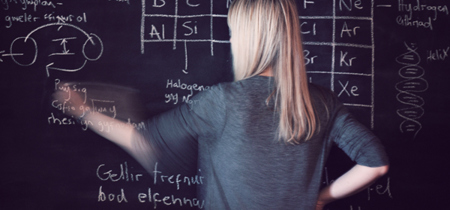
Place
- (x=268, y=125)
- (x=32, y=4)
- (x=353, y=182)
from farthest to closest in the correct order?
(x=32, y=4), (x=353, y=182), (x=268, y=125)

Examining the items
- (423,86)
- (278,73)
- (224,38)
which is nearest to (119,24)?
(224,38)

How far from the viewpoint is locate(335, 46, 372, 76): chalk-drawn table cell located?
167 centimetres

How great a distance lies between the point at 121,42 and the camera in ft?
5.42

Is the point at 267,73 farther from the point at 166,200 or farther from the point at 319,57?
the point at 166,200

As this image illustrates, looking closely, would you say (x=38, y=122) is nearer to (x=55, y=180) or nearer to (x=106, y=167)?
(x=55, y=180)

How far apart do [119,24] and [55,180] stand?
2.90 feet

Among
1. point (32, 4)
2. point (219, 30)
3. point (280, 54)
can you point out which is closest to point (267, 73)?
point (280, 54)

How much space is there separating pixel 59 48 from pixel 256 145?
1.21m

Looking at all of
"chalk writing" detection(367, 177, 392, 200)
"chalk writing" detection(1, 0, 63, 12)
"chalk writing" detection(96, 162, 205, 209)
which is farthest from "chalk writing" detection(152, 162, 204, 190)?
"chalk writing" detection(1, 0, 63, 12)

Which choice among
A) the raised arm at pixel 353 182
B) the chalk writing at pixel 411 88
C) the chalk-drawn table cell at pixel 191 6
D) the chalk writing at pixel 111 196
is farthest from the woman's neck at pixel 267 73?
the chalk writing at pixel 111 196

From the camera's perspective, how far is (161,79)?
5.48 feet

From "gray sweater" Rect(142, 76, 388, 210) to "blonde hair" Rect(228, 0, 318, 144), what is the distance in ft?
0.12

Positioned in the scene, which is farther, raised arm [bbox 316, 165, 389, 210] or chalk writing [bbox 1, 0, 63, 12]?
chalk writing [bbox 1, 0, 63, 12]

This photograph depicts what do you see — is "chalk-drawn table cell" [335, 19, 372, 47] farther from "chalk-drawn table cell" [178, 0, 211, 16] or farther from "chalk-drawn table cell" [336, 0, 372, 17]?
"chalk-drawn table cell" [178, 0, 211, 16]
